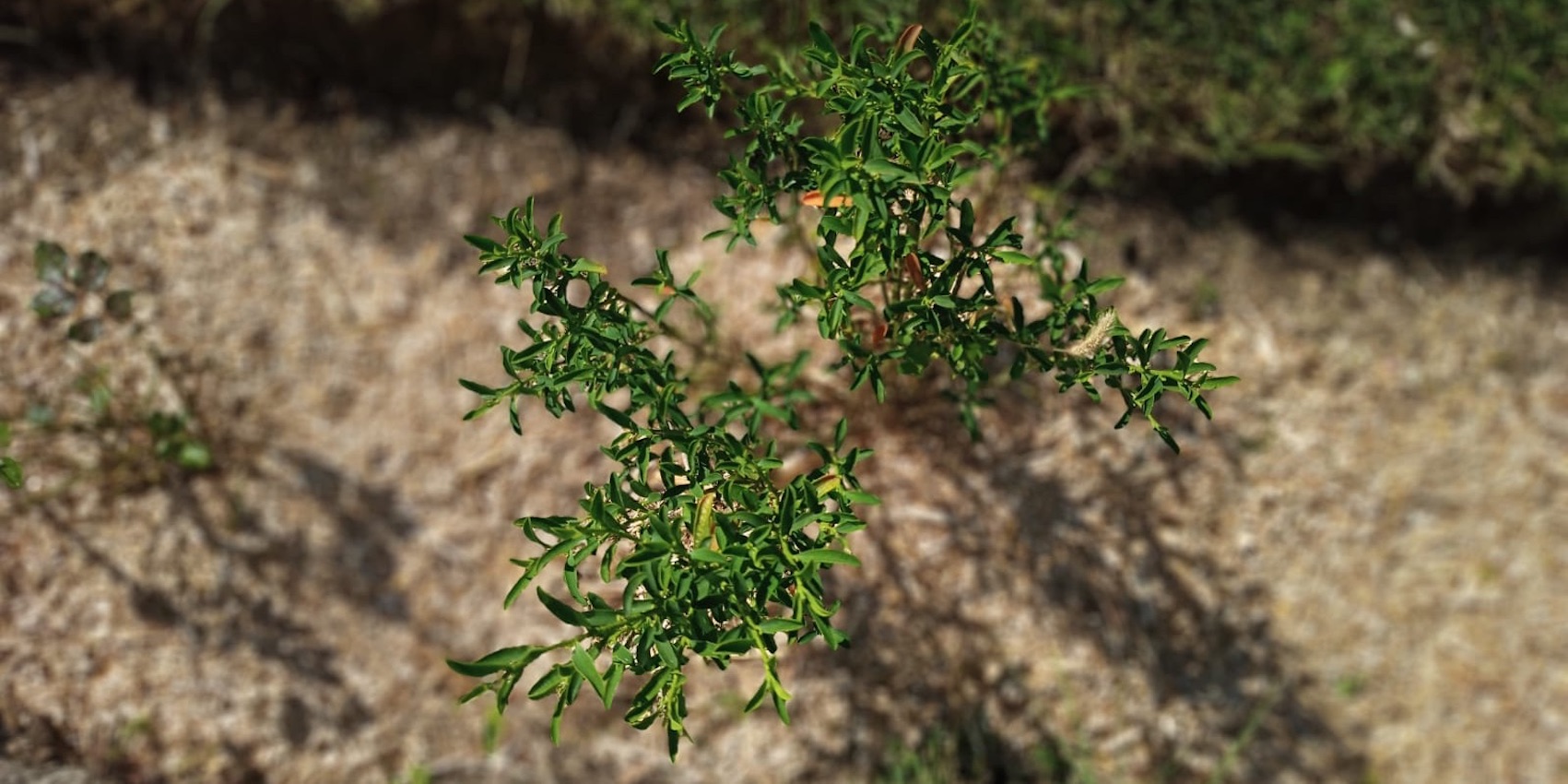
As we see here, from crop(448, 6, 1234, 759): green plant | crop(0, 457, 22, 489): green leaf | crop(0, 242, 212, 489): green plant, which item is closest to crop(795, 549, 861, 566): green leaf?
crop(448, 6, 1234, 759): green plant

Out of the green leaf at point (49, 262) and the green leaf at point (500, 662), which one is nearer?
the green leaf at point (500, 662)

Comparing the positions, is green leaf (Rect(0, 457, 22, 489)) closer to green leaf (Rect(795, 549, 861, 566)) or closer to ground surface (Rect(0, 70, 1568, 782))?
ground surface (Rect(0, 70, 1568, 782))

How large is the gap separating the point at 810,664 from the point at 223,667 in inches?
71.6

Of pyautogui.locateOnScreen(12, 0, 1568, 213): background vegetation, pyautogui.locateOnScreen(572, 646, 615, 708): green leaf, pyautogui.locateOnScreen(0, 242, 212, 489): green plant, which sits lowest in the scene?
pyautogui.locateOnScreen(572, 646, 615, 708): green leaf

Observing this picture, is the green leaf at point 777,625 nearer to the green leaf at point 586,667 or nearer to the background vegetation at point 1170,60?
the green leaf at point 586,667

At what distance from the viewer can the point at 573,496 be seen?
3391 millimetres

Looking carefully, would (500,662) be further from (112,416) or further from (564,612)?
(112,416)

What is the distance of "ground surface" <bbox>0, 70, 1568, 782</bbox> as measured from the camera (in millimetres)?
3199

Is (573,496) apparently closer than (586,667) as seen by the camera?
No

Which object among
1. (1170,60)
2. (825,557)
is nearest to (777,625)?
(825,557)

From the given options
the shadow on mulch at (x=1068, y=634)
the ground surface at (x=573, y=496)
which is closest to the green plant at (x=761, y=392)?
the ground surface at (x=573, y=496)

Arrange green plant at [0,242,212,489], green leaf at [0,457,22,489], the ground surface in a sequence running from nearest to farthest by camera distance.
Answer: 1. green leaf at [0,457,22,489]
2. green plant at [0,242,212,489]
3. the ground surface

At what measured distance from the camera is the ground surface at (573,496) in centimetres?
320

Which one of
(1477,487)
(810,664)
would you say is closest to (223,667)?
(810,664)
